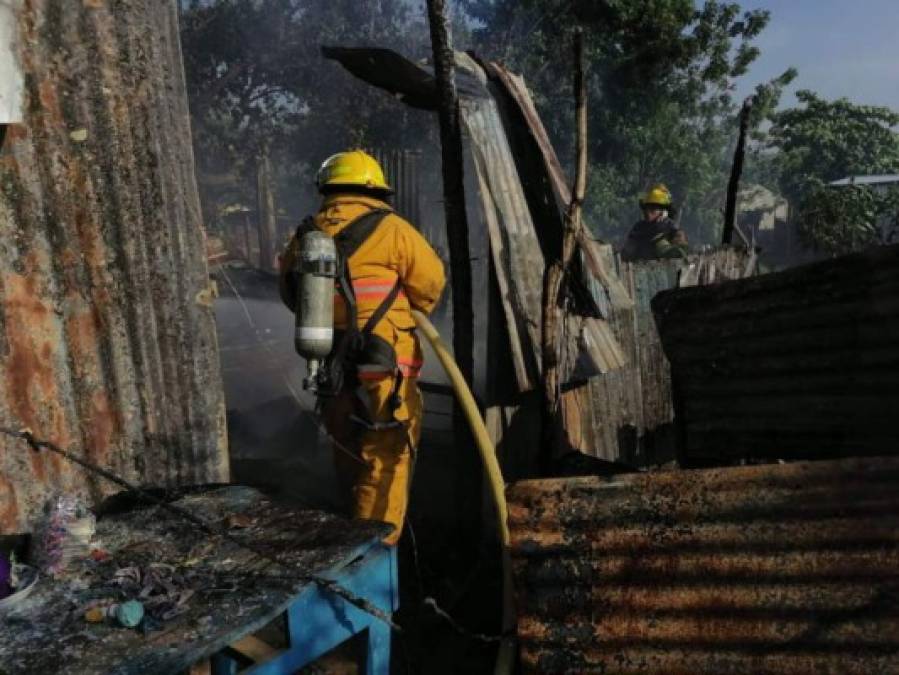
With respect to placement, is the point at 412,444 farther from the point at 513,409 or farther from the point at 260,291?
the point at 260,291

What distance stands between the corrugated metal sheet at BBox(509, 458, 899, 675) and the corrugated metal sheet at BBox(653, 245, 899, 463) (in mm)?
952

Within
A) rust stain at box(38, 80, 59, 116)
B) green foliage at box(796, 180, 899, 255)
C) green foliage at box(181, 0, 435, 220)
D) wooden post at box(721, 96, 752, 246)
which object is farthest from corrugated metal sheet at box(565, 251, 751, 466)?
green foliage at box(796, 180, 899, 255)

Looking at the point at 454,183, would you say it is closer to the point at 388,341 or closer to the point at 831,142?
the point at 388,341

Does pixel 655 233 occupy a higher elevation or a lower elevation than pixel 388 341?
higher

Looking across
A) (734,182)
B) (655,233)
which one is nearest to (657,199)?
(655,233)

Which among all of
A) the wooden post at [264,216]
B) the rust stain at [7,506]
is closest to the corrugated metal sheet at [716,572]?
the rust stain at [7,506]

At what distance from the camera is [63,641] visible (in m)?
1.81

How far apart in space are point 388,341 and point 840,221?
17.8 meters

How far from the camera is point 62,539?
224 centimetres

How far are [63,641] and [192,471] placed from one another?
1.43 m

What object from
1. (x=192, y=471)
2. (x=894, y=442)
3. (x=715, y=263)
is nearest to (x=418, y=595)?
(x=192, y=471)

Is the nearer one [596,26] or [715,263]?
[715,263]

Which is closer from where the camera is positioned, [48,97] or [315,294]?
[48,97]

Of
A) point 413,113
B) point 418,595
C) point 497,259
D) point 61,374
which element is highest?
point 413,113
